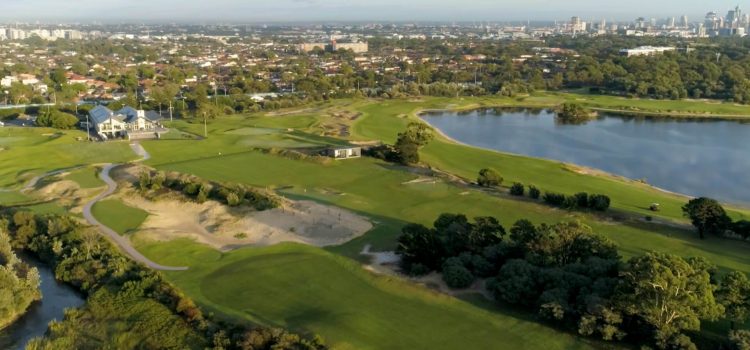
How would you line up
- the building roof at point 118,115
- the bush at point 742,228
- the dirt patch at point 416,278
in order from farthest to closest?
the building roof at point 118,115 < the bush at point 742,228 < the dirt patch at point 416,278

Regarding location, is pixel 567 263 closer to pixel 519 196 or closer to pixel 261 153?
pixel 519 196

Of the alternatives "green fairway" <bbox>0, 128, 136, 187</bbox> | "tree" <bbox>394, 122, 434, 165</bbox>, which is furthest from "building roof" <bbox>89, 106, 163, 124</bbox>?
"tree" <bbox>394, 122, 434, 165</bbox>

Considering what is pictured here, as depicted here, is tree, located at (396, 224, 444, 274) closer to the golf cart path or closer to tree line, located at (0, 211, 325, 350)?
tree line, located at (0, 211, 325, 350)

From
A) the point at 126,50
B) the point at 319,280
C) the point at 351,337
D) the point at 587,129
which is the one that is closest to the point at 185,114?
the point at 587,129

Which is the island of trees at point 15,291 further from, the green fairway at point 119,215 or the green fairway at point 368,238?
the green fairway at point 119,215

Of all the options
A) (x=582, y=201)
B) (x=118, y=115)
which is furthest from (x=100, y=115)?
(x=582, y=201)

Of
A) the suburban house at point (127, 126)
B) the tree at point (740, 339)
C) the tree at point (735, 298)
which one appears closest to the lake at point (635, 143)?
the tree at point (735, 298)
